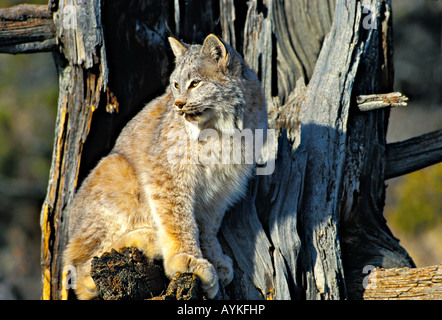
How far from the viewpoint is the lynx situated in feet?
13.0

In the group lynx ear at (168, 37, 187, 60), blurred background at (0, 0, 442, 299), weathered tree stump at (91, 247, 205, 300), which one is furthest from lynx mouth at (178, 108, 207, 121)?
blurred background at (0, 0, 442, 299)

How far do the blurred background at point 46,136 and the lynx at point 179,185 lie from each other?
25.4ft

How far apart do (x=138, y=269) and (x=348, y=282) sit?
185cm

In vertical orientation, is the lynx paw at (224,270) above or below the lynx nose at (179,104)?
below

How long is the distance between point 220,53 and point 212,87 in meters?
0.30

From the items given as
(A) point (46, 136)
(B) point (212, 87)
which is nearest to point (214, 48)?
(B) point (212, 87)

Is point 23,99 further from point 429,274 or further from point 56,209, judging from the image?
point 429,274

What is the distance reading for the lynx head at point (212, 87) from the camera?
12.8 feet

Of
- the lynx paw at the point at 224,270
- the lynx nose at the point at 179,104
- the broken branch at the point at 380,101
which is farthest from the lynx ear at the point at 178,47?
the lynx paw at the point at 224,270

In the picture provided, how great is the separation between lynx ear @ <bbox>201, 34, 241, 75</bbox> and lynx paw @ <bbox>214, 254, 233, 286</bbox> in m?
1.57

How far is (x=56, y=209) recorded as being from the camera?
4.69m

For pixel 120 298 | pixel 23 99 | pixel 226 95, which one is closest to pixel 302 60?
pixel 226 95

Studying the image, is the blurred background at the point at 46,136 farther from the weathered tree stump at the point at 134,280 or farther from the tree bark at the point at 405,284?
the weathered tree stump at the point at 134,280

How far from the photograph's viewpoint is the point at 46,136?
1191 cm
